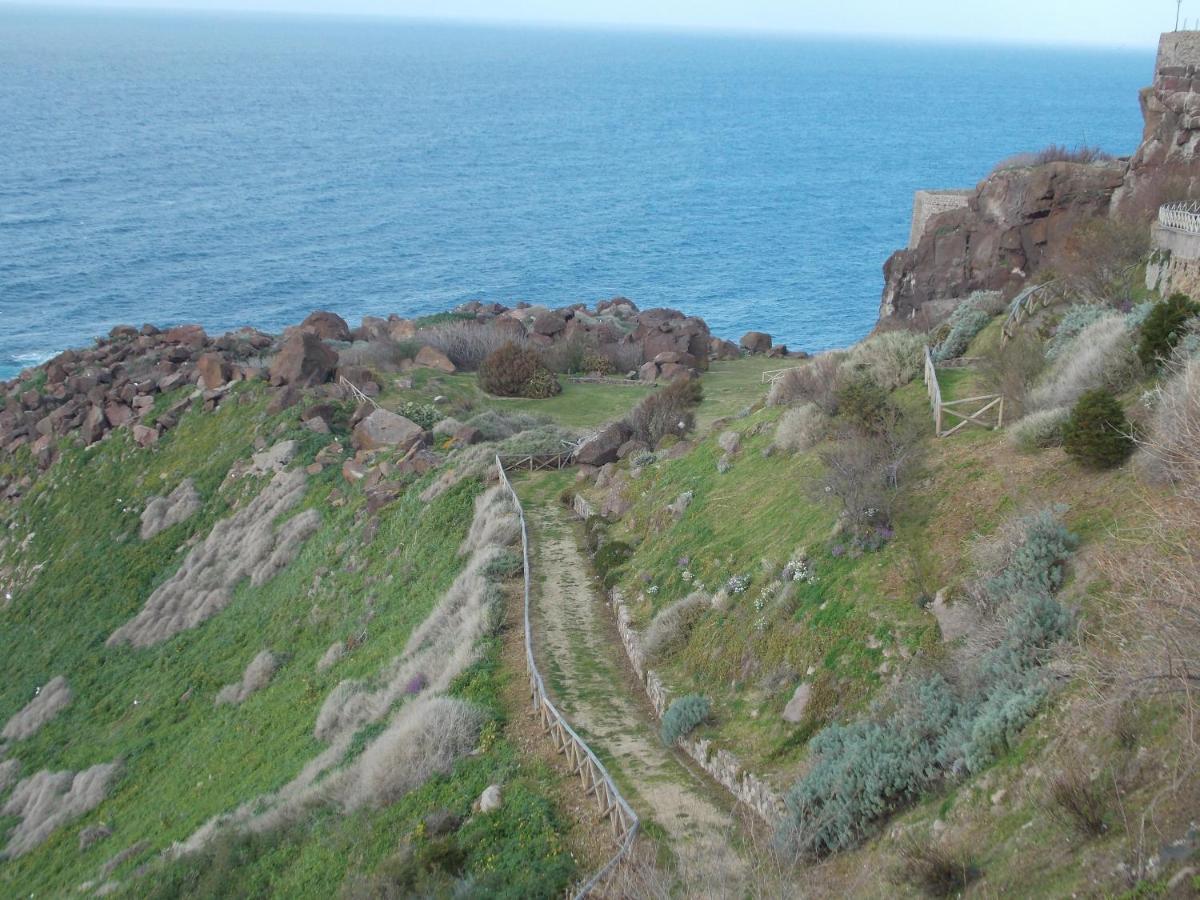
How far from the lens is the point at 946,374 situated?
2712 cm

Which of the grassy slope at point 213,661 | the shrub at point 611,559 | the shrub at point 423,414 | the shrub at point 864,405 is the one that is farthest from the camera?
the shrub at point 423,414


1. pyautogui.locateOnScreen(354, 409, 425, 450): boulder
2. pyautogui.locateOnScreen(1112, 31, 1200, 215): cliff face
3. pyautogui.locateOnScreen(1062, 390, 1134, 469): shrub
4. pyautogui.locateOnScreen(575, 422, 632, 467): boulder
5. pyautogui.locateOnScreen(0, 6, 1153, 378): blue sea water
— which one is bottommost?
pyautogui.locateOnScreen(0, 6, 1153, 378): blue sea water

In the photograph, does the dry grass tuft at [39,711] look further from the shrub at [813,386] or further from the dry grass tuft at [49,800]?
the shrub at [813,386]

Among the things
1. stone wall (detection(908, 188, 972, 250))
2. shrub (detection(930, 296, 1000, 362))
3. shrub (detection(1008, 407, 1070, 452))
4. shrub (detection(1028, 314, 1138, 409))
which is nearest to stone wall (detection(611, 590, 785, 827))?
shrub (detection(1008, 407, 1070, 452))

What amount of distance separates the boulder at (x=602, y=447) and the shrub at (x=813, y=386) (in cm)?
512

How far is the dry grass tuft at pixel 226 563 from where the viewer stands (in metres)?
33.5

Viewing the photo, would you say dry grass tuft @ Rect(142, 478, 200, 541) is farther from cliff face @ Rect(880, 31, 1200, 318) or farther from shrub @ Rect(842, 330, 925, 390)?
cliff face @ Rect(880, 31, 1200, 318)

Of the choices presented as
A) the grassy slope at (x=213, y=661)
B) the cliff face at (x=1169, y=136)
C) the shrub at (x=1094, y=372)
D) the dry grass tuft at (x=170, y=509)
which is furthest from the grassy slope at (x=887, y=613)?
the dry grass tuft at (x=170, y=509)

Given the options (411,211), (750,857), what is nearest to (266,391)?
(750,857)

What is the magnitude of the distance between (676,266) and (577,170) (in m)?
56.3

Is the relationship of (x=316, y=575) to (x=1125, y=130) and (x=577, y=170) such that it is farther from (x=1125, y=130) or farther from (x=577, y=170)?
(x=1125, y=130)

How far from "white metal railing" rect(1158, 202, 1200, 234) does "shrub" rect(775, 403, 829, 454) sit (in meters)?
10.3

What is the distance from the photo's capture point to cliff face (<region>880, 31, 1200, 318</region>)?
120 ft

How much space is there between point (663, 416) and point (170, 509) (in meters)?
18.1
